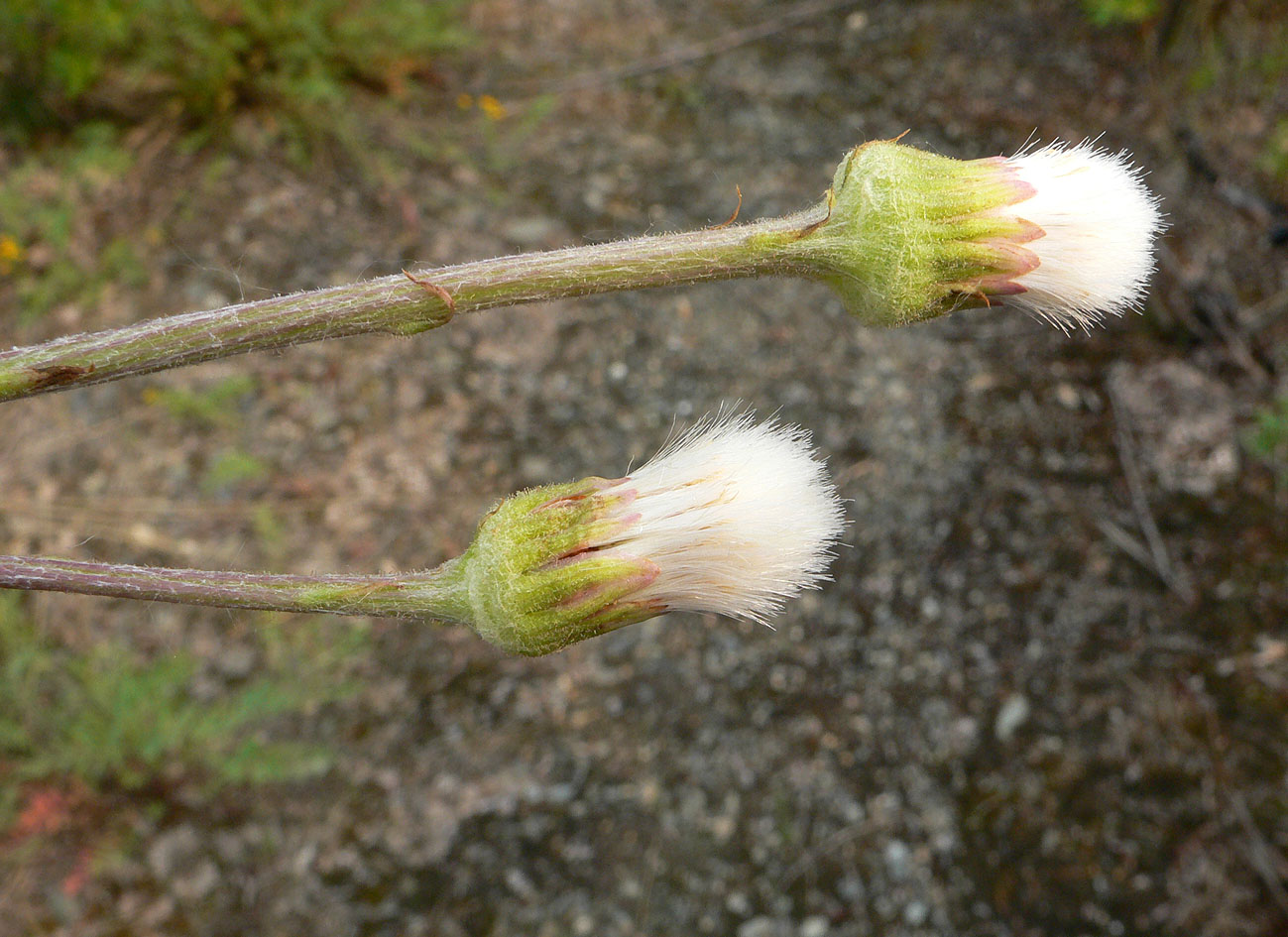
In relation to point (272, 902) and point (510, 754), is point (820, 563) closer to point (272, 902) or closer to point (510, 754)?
point (510, 754)

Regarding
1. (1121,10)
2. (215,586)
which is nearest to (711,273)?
(215,586)

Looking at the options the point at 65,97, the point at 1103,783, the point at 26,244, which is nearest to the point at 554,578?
the point at 1103,783

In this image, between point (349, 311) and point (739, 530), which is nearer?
point (349, 311)

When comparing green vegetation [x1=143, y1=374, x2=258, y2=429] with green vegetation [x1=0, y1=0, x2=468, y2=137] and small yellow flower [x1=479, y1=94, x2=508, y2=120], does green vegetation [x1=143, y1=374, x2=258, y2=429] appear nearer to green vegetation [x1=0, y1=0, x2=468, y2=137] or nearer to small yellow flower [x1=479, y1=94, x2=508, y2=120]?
green vegetation [x1=0, y1=0, x2=468, y2=137]

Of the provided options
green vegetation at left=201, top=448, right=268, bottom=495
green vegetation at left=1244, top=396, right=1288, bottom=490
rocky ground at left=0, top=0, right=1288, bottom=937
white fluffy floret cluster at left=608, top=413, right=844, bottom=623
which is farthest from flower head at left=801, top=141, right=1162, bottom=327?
green vegetation at left=201, top=448, right=268, bottom=495

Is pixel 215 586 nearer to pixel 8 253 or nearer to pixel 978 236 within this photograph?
pixel 978 236

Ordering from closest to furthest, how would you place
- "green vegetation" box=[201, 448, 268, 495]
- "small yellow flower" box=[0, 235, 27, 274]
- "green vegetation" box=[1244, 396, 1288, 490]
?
"green vegetation" box=[1244, 396, 1288, 490]
"green vegetation" box=[201, 448, 268, 495]
"small yellow flower" box=[0, 235, 27, 274]

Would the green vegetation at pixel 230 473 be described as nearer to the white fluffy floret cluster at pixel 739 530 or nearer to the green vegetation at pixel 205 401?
the green vegetation at pixel 205 401
